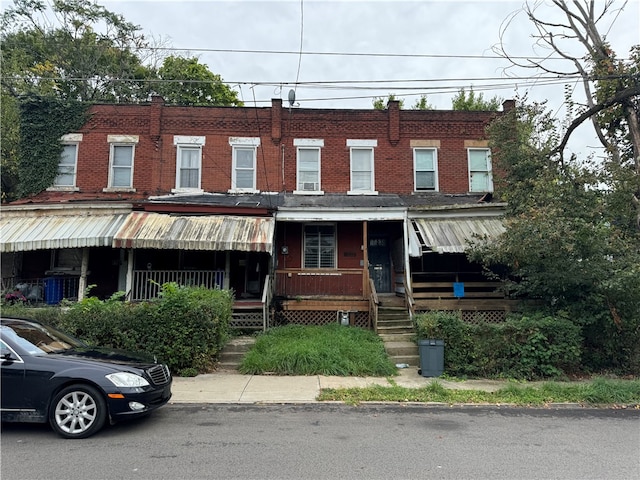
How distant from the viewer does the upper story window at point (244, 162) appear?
16.0 meters

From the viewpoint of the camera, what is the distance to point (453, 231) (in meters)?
13.0

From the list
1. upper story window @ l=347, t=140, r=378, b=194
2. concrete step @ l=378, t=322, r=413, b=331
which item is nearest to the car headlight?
concrete step @ l=378, t=322, r=413, b=331

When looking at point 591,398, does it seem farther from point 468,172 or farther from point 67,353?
point 468,172

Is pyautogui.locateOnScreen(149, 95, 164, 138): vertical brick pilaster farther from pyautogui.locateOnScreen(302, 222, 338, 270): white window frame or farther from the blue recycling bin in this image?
pyautogui.locateOnScreen(302, 222, 338, 270): white window frame

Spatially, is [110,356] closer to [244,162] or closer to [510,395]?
[510,395]

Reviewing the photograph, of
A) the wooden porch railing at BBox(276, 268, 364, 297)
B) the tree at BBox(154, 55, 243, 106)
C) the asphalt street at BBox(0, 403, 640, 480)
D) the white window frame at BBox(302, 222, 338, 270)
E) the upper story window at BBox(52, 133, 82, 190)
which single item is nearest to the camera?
the asphalt street at BBox(0, 403, 640, 480)

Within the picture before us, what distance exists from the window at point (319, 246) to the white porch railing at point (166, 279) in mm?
3347

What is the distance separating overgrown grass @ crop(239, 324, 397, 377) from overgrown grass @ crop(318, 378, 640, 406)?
127cm

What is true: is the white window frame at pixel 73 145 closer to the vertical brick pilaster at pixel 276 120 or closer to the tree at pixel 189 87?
the vertical brick pilaster at pixel 276 120

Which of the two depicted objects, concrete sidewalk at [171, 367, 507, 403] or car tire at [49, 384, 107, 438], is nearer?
car tire at [49, 384, 107, 438]

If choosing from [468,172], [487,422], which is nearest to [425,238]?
[468,172]

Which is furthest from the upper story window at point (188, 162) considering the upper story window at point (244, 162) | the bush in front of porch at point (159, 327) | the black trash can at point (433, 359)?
the black trash can at point (433, 359)

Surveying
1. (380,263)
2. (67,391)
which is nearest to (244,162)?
(380,263)

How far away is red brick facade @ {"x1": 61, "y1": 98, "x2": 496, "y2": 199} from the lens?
15.9 meters
